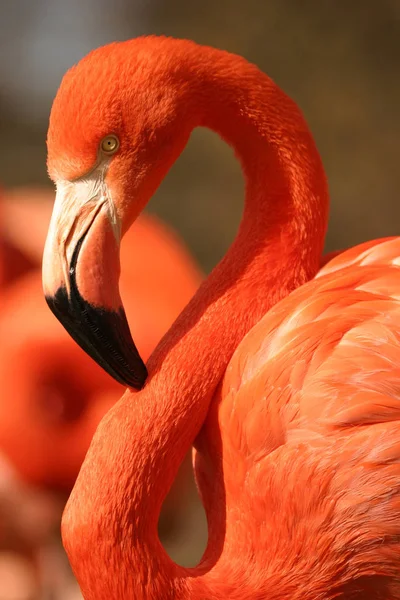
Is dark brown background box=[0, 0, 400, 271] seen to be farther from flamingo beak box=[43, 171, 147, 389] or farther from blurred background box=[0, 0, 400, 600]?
flamingo beak box=[43, 171, 147, 389]

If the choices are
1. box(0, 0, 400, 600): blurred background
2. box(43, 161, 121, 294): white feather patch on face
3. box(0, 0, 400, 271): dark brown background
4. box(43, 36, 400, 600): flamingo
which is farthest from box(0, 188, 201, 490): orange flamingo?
box(0, 0, 400, 271): dark brown background

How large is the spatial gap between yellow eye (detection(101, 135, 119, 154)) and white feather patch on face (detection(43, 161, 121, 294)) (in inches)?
0.8

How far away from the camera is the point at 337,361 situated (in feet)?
3.20

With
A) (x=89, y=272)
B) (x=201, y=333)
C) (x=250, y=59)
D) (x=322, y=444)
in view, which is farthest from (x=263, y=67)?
(x=322, y=444)

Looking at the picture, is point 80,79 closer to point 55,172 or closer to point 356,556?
point 55,172

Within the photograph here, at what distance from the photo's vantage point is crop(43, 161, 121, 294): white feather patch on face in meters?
1.00

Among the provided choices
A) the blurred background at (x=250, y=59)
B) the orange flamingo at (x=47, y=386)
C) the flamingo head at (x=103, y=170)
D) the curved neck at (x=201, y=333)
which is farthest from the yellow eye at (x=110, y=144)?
the blurred background at (x=250, y=59)

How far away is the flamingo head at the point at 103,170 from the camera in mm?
997

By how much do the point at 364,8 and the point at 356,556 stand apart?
325cm

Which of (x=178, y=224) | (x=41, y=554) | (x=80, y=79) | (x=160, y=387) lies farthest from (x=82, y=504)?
(x=178, y=224)

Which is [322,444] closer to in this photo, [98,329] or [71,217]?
[98,329]

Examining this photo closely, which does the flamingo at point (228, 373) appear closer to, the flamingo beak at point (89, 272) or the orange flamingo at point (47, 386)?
the flamingo beak at point (89, 272)

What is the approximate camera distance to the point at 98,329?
1.00 meters

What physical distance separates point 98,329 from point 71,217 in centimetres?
16
